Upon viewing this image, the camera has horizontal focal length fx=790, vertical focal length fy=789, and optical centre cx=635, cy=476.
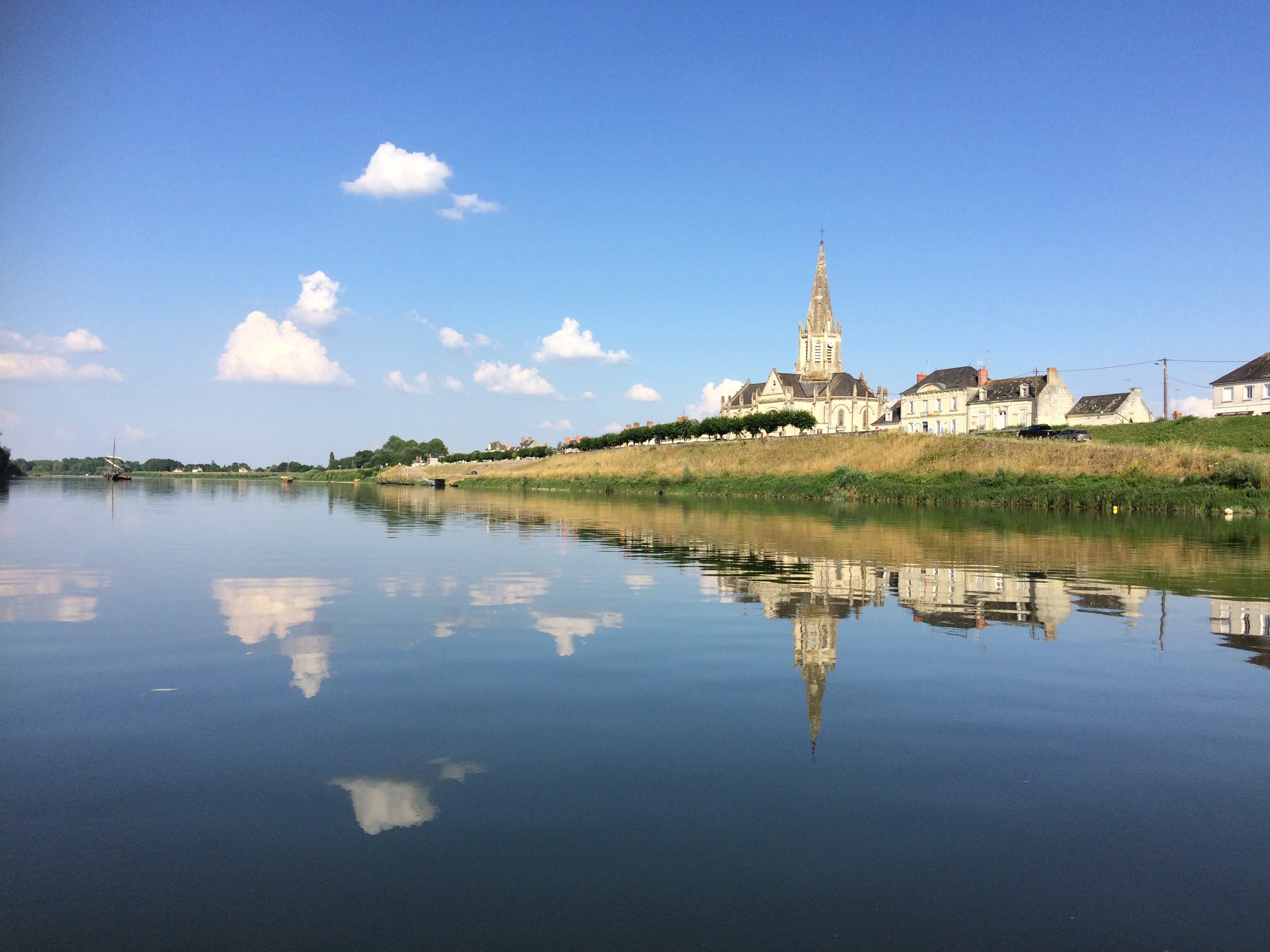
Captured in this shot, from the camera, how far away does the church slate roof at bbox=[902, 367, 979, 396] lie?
117m

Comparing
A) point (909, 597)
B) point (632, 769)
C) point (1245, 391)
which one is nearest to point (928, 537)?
point (909, 597)

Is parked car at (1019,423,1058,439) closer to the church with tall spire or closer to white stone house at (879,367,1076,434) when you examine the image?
white stone house at (879,367,1076,434)

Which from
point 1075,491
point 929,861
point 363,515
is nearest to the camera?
point 929,861

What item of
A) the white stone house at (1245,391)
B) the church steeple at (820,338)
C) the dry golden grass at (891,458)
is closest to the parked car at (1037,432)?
the dry golden grass at (891,458)

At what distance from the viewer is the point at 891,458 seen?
81.6 m

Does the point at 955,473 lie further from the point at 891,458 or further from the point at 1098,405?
the point at 1098,405

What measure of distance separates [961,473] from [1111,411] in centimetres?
5296

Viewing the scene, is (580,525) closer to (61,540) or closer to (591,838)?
(61,540)

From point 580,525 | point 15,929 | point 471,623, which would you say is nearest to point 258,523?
point 580,525

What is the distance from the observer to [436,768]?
7520mm

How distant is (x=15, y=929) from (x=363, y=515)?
4853cm

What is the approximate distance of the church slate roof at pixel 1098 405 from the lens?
107m

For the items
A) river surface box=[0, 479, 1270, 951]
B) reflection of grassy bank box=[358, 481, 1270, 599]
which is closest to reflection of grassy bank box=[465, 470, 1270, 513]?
reflection of grassy bank box=[358, 481, 1270, 599]

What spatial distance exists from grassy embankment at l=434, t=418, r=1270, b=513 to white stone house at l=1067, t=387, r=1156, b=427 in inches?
746
